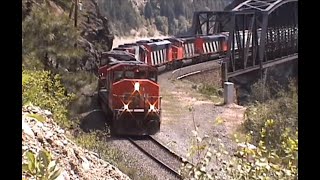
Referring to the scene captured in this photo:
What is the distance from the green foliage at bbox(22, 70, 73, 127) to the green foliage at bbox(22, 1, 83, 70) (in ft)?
3.25

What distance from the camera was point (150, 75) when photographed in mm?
16594

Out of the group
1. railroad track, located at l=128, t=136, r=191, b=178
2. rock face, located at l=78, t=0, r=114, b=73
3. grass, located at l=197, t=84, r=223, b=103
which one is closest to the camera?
railroad track, located at l=128, t=136, r=191, b=178

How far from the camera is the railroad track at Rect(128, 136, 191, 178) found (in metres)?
12.2

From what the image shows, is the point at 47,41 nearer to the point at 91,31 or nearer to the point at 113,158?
the point at 113,158

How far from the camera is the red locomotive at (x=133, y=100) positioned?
52.9 ft

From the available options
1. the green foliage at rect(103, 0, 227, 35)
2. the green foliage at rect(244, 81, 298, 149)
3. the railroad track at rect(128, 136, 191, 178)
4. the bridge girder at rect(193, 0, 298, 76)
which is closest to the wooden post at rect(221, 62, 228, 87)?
the bridge girder at rect(193, 0, 298, 76)

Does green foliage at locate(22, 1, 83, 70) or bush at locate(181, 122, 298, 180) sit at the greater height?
green foliage at locate(22, 1, 83, 70)

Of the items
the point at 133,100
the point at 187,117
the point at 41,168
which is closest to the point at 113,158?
the point at 133,100

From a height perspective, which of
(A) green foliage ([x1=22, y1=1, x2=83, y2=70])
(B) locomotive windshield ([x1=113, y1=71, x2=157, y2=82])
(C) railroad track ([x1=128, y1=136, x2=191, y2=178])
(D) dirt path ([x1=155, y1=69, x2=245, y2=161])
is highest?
(A) green foliage ([x1=22, y1=1, x2=83, y2=70])

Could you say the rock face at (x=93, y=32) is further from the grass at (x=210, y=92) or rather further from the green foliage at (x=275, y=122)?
the green foliage at (x=275, y=122)

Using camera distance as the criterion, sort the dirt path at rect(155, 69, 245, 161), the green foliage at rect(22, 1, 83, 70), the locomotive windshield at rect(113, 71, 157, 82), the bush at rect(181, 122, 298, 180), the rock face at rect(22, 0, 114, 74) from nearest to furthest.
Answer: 1. the bush at rect(181, 122, 298, 180)
2. the green foliage at rect(22, 1, 83, 70)
3. the dirt path at rect(155, 69, 245, 161)
4. the locomotive windshield at rect(113, 71, 157, 82)
5. the rock face at rect(22, 0, 114, 74)

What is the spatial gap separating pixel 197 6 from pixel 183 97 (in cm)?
9080

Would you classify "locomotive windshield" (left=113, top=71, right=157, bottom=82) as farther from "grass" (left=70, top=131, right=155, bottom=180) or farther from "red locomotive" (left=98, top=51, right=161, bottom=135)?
"grass" (left=70, top=131, right=155, bottom=180)
